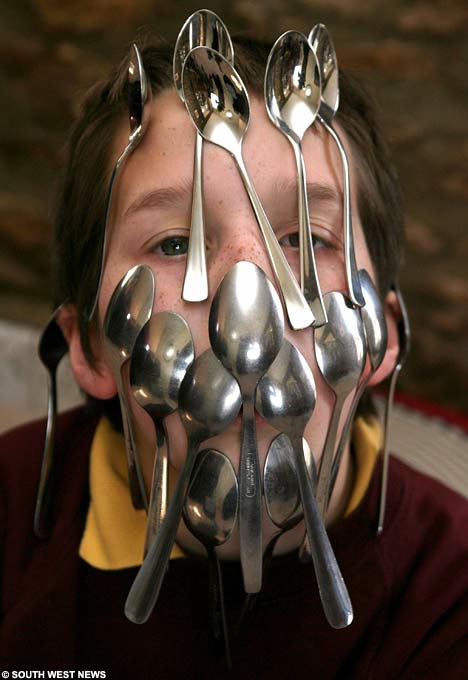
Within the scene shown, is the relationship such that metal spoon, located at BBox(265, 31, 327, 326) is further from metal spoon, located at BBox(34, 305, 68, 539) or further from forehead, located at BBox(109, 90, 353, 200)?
metal spoon, located at BBox(34, 305, 68, 539)

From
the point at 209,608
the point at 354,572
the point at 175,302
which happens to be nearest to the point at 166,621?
the point at 209,608

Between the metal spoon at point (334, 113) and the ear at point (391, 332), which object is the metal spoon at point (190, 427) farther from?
the ear at point (391, 332)

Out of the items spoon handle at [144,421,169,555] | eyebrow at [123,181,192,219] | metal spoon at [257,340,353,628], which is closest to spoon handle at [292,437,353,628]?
metal spoon at [257,340,353,628]

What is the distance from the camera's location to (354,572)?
76cm

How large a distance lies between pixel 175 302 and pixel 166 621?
0.33 meters

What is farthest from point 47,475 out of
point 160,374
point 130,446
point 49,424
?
point 160,374

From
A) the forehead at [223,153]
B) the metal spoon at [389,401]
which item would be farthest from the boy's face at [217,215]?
the metal spoon at [389,401]

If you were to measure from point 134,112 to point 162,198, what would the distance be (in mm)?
96

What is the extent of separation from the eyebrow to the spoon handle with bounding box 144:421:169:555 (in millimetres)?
189

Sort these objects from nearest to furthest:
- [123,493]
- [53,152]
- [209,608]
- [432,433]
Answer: [209,608], [123,493], [432,433], [53,152]

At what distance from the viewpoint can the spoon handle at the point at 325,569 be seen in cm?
57

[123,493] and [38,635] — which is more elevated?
[123,493]

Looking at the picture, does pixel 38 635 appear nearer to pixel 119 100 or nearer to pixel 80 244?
pixel 80 244

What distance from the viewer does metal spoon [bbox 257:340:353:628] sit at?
0.58 m
